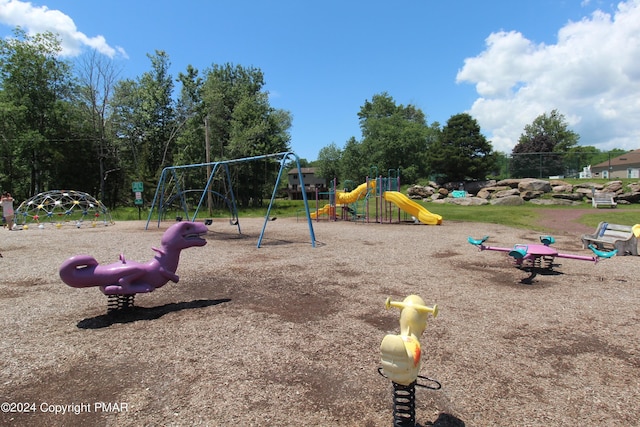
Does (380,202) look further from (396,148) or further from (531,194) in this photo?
(396,148)

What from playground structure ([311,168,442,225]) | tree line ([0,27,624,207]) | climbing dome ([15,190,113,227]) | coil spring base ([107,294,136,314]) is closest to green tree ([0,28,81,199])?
tree line ([0,27,624,207])

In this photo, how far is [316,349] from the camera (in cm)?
373

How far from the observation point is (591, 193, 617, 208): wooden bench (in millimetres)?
22580

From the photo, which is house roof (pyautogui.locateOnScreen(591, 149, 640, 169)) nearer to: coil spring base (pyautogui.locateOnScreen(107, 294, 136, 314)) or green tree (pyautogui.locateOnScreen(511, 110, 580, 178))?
green tree (pyautogui.locateOnScreen(511, 110, 580, 178))

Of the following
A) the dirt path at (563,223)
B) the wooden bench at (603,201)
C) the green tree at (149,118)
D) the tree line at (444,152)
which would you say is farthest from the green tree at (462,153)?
the green tree at (149,118)

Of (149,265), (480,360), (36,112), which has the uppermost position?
(36,112)

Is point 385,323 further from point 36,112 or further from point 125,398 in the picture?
point 36,112

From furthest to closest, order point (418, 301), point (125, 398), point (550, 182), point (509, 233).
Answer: point (550, 182) → point (509, 233) → point (125, 398) → point (418, 301)

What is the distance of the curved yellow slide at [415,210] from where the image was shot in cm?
1691

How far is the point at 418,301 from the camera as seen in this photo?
2.40m

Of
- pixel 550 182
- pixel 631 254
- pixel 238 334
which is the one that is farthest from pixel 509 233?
pixel 550 182

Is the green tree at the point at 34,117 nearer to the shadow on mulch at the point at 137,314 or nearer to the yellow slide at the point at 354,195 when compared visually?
the yellow slide at the point at 354,195

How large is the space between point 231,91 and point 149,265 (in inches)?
1323

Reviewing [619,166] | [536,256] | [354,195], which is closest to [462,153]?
[354,195]
